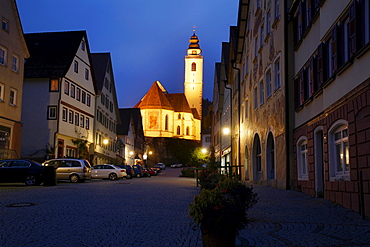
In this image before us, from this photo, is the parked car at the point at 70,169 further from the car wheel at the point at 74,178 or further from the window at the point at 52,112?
the window at the point at 52,112

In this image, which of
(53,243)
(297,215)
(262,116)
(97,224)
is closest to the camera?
(53,243)

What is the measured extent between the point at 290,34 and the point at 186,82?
104 m

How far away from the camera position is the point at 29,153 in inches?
1618

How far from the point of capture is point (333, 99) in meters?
13.1

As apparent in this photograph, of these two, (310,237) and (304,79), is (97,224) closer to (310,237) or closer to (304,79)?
(310,237)

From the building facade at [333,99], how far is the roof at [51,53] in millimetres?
27011

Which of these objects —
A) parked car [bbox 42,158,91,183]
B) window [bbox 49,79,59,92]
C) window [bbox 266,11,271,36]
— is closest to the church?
window [bbox 49,79,59,92]

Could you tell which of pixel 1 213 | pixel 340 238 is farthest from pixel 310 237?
pixel 1 213

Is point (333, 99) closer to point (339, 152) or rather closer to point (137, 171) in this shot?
point (339, 152)

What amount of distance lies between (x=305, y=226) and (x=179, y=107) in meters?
108

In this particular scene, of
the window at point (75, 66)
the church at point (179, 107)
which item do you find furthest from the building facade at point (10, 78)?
the church at point (179, 107)

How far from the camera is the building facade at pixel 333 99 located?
10.6m

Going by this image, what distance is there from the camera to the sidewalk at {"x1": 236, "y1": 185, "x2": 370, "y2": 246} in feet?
24.8

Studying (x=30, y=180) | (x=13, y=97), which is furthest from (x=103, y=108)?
(x=30, y=180)
